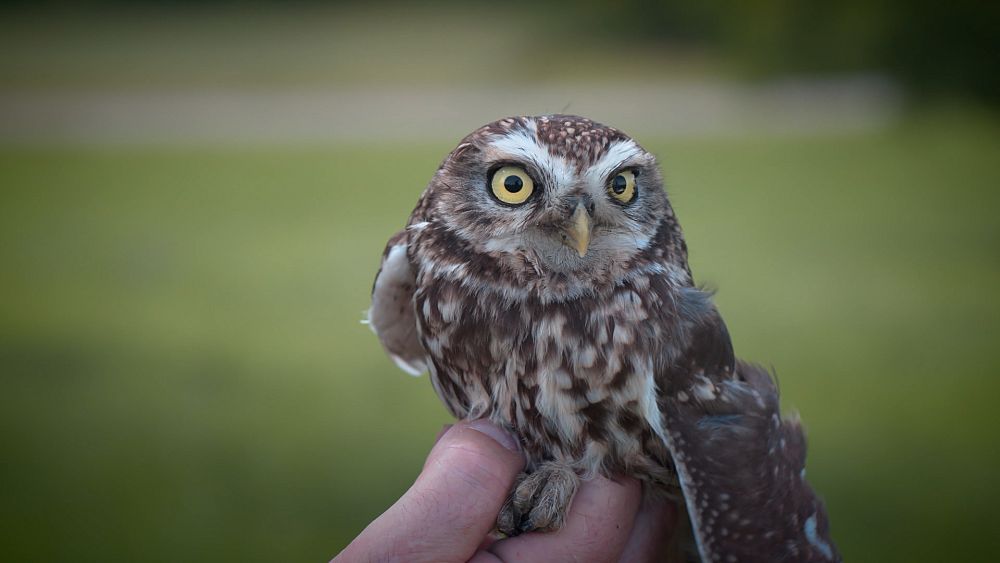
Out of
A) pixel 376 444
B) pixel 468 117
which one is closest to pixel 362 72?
pixel 468 117

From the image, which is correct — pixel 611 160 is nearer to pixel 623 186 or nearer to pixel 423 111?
pixel 623 186

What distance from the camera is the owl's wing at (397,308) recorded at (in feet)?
5.84

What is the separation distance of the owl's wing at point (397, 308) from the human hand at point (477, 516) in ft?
1.27

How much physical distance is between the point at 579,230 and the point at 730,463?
561 mm

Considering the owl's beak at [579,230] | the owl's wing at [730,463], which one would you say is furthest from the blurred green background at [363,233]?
the owl's beak at [579,230]

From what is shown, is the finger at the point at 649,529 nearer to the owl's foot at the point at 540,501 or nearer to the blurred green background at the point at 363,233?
the owl's foot at the point at 540,501

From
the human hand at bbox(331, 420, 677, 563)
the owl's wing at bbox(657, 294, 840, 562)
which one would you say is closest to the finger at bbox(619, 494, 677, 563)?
the human hand at bbox(331, 420, 677, 563)

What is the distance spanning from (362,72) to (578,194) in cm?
2165

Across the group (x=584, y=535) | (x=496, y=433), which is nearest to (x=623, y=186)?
(x=496, y=433)

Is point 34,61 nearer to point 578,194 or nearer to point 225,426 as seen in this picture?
point 225,426

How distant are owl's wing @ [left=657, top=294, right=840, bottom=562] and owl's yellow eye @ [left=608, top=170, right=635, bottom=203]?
0.29 m

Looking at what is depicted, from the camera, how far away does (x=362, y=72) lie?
72.1 ft

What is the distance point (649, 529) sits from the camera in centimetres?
171

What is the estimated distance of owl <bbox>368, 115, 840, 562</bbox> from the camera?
150 cm
